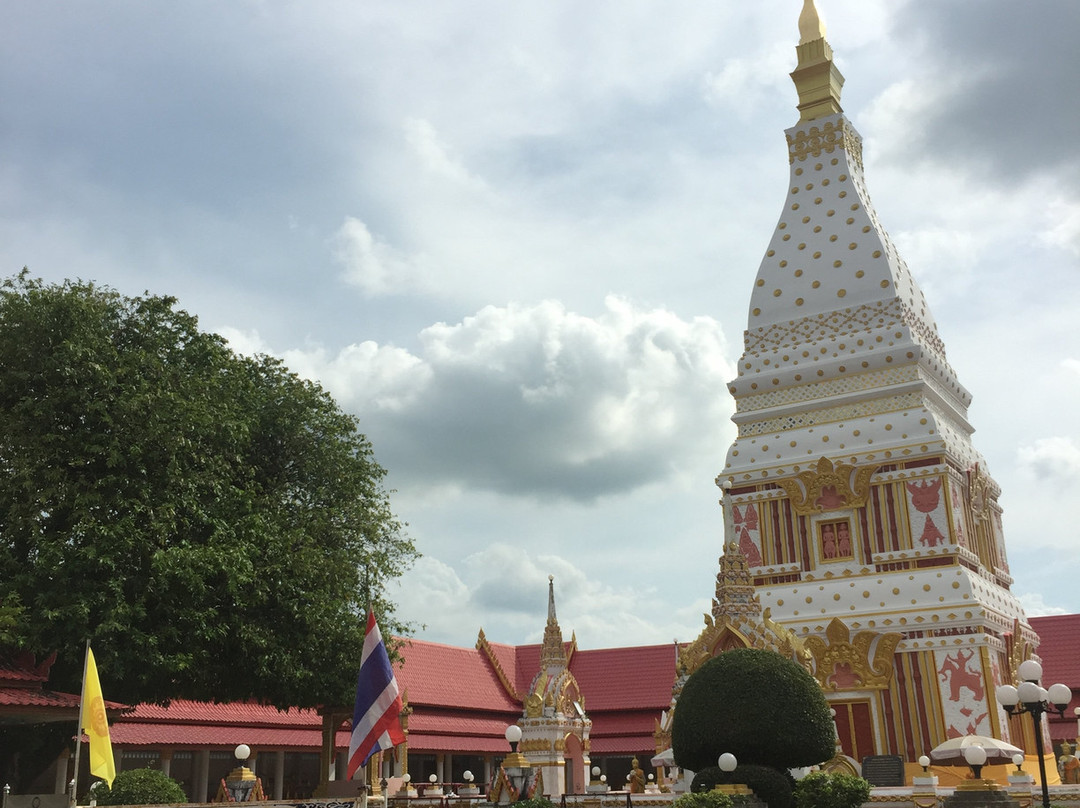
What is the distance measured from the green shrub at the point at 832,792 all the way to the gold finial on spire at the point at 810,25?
25.3m

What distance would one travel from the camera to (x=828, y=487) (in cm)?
3083

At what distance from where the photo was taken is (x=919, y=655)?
27812mm

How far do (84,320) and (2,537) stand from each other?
190 inches

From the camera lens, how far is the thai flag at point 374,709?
17.9 metres

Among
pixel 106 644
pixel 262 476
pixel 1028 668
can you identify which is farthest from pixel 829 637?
pixel 106 644

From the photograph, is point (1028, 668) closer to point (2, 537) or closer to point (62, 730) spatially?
point (62, 730)

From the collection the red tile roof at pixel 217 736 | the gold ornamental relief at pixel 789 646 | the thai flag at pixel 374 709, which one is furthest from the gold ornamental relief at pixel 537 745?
the thai flag at pixel 374 709

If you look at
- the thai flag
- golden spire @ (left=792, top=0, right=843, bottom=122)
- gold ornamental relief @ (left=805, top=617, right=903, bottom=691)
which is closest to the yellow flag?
the thai flag

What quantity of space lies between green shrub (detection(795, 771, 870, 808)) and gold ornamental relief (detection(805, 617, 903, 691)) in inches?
296

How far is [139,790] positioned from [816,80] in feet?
93.9

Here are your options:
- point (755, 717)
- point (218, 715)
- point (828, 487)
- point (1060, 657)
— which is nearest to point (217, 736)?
point (218, 715)

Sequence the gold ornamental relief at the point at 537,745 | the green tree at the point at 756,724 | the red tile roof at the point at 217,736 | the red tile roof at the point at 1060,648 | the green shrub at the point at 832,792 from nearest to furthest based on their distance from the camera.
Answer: the green shrub at the point at 832,792 → the green tree at the point at 756,724 → the gold ornamental relief at the point at 537,745 → the red tile roof at the point at 217,736 → the red tile roof at the point at 1060,648

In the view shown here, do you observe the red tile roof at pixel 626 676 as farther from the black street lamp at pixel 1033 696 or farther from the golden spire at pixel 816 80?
the black street lamp at pixel 1033 696

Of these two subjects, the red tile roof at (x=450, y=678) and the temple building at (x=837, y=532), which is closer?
the temple building at (x=837, y=532)
